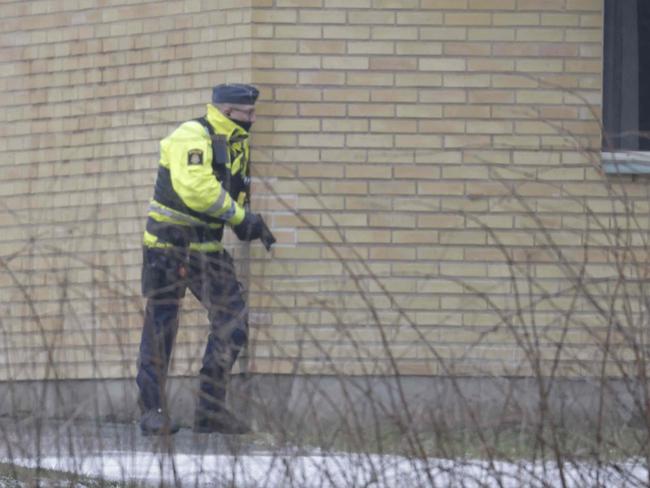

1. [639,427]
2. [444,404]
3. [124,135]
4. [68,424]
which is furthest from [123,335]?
[124,135]

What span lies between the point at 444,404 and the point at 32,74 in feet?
18.2

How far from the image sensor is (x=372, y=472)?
4664mm

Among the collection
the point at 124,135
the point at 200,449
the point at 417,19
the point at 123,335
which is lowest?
the point at 200,449

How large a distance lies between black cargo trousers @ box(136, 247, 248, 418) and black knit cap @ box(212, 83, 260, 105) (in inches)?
97.5

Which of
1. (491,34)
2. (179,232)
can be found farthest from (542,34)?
(179,232)

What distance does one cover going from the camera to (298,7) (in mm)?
8562

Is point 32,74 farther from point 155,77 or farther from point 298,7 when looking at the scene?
point 298,7

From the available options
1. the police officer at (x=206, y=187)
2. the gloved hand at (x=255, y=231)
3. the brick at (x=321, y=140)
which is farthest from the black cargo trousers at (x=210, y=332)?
the brick at (x=321, y=140)

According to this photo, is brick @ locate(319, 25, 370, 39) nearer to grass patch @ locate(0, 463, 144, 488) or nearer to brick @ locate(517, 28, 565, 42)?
brick @ locate(517, 28, 565, 42)

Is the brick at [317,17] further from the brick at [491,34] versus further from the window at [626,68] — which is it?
the window at [626,68]

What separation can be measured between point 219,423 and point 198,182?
321 centimetres

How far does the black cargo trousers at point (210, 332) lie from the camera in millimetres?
4707

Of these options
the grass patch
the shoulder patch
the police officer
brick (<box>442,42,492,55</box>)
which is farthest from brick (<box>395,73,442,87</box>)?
the grass patch

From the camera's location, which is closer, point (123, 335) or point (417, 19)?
point (123, 335)
